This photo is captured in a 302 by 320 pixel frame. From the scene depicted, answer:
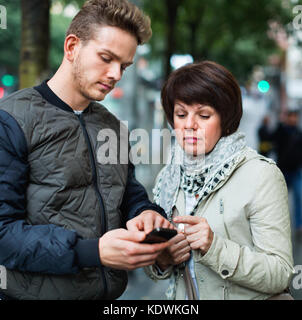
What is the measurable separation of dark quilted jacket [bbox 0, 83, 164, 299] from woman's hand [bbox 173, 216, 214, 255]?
1.06 ft

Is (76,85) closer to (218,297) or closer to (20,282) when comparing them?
(20,282)

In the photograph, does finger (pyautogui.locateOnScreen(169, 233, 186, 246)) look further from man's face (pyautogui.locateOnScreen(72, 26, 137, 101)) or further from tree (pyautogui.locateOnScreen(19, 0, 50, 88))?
tree (pyautogui.locateOnScreen(19, 0, 50, 88))

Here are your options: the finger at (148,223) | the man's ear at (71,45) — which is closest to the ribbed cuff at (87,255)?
the finger at (148,223)

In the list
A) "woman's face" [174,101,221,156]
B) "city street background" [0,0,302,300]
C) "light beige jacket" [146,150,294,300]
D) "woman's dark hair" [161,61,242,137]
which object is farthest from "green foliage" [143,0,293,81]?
"light beige jacket" [146,150,294,300]

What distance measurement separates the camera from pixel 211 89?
2303 mm

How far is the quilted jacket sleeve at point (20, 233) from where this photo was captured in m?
1.79

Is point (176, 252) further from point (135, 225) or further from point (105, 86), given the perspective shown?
point (105, 86)

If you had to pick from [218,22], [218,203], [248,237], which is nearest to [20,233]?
[218,203]

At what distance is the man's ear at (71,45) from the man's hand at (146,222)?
0.82m

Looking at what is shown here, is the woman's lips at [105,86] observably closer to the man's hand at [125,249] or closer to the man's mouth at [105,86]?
the man's mouth at [105,86]

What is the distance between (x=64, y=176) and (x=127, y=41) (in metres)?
0.71

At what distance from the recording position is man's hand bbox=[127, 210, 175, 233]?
1.96 metres

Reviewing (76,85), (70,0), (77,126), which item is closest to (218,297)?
(77,126)
